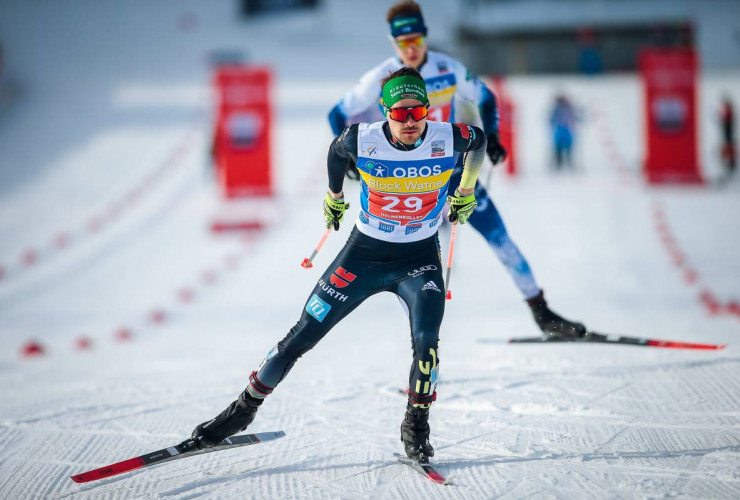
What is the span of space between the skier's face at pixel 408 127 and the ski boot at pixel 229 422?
1.62 m

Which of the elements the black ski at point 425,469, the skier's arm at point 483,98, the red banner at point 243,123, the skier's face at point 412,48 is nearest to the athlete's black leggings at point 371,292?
the black ski at point 425,469

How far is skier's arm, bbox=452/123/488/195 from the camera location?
4.24 m

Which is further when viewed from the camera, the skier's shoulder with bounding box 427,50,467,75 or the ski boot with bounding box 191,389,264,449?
the skier's shoulder with bounding box 427,50,467,75

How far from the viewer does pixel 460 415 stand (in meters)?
5.32

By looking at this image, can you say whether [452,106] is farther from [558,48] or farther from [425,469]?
[558,48]

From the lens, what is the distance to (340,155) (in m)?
4.29

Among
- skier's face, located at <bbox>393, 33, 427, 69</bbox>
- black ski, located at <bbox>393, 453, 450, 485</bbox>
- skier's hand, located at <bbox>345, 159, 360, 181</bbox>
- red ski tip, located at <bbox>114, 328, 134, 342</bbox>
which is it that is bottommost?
red ski tip, located at <bbox>114, 328, 134, 342</bbox>

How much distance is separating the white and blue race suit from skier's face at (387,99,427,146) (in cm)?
127

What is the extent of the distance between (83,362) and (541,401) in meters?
5.00

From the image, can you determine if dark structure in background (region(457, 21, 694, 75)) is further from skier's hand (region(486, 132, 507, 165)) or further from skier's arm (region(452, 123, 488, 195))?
skier's arm (region(452, 123, 488, 195))

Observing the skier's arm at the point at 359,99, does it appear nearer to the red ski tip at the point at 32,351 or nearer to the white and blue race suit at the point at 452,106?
the white and blue race suit at the point at 452,106

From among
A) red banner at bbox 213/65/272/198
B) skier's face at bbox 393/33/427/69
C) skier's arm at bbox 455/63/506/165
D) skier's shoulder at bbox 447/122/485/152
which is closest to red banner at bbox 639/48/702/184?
red banner at bbox 213/65/272/198

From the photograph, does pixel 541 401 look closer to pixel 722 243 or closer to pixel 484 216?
pixel 484 216

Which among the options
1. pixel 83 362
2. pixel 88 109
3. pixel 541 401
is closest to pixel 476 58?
pixel 88 109
